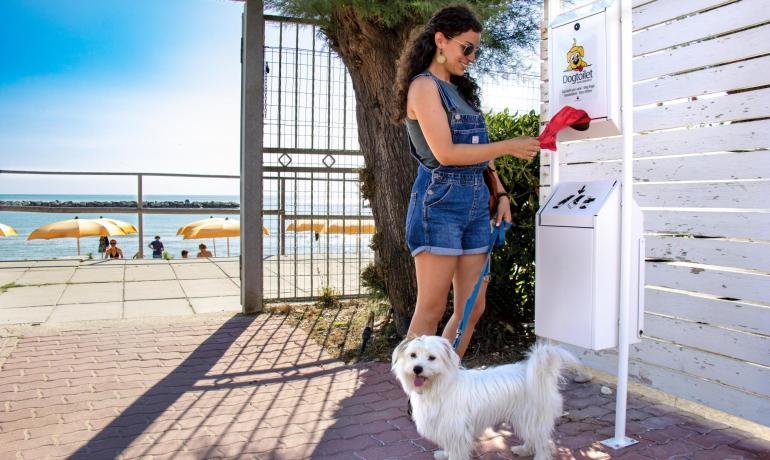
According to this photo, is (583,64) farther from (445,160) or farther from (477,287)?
(477,287)

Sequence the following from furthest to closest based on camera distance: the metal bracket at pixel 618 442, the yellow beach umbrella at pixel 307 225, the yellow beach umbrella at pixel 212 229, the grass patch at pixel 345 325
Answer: the yellow beach umbrella at pixel 212 229 < the yellow beach umbrella at pixel 307 225 < the grass patch at pixel 345 325 < the metal bracket at pixel 618 442

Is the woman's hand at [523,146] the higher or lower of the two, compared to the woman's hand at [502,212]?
higher

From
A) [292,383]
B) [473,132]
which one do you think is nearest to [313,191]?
[292,383]

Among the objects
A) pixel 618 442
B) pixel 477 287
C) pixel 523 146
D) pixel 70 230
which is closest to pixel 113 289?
pixel 70 230

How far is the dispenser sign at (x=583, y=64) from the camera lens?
271 cm

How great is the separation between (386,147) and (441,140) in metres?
2.30

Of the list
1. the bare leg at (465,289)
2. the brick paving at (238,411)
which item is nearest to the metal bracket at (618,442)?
the brick paving at (238,411)

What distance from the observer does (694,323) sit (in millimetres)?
3252

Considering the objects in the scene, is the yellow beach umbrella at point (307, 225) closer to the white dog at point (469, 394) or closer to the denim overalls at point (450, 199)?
the denim overalls at point (450, 199)

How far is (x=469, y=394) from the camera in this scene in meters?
2.40

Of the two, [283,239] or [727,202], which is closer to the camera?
[727,202]

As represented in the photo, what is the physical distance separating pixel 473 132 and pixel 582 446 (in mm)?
1598

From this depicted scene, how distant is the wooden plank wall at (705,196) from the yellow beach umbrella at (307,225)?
360cm

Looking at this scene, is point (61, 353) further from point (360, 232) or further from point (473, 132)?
point (473, 132)
